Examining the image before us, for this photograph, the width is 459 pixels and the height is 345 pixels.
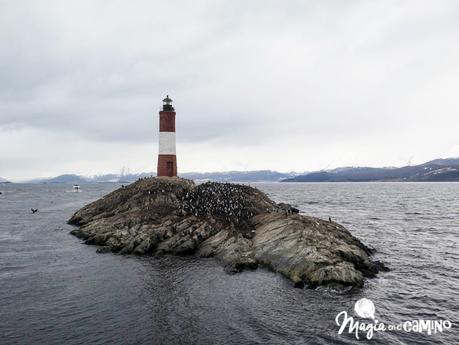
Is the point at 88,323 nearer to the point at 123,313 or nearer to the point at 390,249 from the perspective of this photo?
the point at 123,313

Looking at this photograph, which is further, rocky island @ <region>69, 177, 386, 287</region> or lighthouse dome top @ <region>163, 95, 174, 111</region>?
lighthouse dome top @ <region>163, 95, 174, 111</region>

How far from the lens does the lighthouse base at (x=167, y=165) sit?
6384 centimetres

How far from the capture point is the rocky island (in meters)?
30.5

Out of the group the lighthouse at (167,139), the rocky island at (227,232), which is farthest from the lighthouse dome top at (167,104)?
the rocky island at (227,232)

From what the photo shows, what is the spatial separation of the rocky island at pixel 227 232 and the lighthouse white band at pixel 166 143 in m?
6.89

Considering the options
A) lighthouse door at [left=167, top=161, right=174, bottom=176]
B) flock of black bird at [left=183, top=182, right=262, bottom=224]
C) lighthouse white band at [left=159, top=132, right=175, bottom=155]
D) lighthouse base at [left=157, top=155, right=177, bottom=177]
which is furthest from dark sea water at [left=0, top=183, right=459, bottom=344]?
lighthouse white band at [left=159, top=132, right=175, bottom=155]

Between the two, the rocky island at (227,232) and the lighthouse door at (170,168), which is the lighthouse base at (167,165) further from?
the rocky island at (227,232)

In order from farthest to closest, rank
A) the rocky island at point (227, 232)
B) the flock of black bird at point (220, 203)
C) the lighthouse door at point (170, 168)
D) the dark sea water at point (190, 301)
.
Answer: the lighthouse door at point (170, 168)
the flock of black bird at point (220, 203)
the rocky island at point (227, 232)
the dark sea water at point (190, 301)

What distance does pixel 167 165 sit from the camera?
64.3 metres

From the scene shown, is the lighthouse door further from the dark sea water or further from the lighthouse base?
the dark sea water

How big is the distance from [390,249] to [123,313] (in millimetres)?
30618

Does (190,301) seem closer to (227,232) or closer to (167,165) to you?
(227,232)

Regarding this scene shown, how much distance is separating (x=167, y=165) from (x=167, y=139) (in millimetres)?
4313

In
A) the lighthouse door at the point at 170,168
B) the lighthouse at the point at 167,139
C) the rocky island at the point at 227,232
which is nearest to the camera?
the rocky island at the point at 227,232
